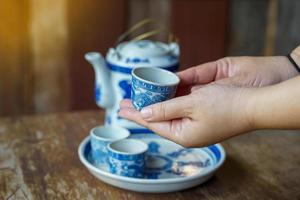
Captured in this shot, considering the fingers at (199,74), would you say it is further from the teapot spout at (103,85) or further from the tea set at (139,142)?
the teapot spout at (103,85)

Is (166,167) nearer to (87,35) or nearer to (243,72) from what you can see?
(243,72)

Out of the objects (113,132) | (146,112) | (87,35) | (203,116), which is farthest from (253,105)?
(87,35)

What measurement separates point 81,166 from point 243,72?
0.37 metres

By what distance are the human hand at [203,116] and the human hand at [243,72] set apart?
16 cm

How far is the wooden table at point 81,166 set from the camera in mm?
1062

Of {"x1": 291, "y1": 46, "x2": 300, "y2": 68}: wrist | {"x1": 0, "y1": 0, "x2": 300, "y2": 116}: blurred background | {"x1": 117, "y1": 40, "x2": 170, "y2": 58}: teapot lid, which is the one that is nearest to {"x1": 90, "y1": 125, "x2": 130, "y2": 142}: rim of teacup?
{"x1": 117, "y1": 40, "x2": 170, "y2": 58}: teapot lid

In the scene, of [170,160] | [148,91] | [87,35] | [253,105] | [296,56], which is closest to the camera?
[253,105]

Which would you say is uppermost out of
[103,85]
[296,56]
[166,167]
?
[296,56]

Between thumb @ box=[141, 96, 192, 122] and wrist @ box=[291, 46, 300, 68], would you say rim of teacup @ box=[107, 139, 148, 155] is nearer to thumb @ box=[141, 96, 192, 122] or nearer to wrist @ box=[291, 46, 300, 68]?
thumb @ box=[141, 96, 192, 122]

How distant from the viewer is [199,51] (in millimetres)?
2197

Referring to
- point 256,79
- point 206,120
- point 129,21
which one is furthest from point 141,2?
point 206,120

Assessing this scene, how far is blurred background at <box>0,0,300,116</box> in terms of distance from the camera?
78.7 inches

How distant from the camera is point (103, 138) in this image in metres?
1.17

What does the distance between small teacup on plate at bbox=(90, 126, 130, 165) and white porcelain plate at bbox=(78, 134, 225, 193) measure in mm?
16
